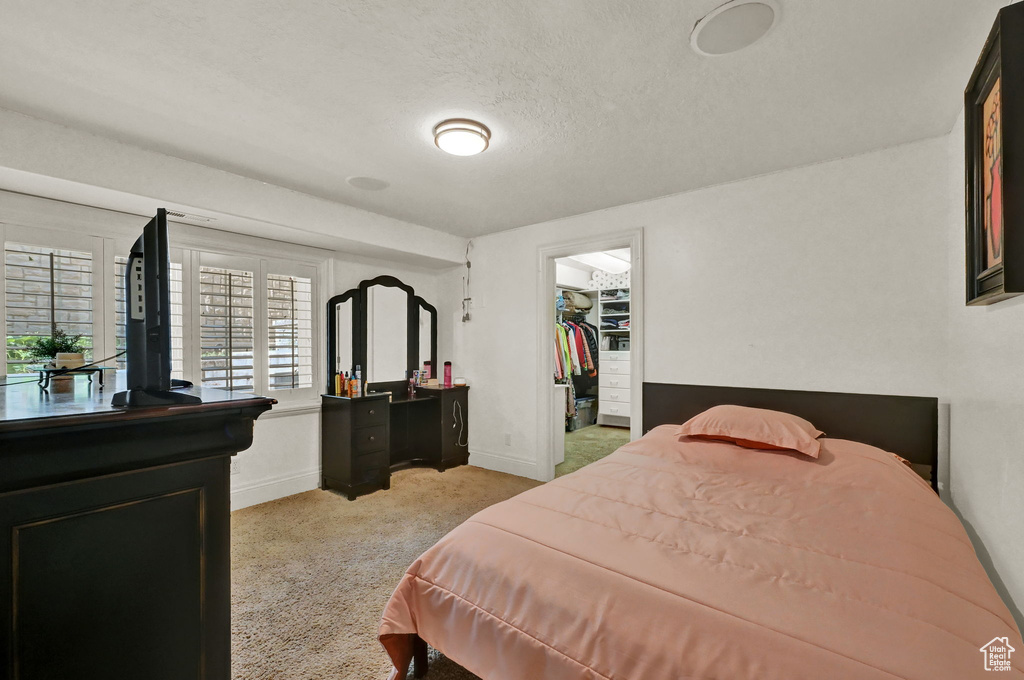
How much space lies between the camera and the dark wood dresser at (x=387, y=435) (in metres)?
3.52

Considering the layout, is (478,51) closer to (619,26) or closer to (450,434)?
(619,26)

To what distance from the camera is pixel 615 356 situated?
6426 millimetres

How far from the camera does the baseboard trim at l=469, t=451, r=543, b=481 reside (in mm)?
4016

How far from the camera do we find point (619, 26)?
1530 mm

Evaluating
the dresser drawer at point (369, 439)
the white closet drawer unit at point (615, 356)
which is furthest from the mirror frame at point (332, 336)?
the white closet drawer unit at point (615, 356)

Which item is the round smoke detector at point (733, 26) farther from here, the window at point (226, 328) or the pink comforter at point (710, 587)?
the window at point (226, 328)

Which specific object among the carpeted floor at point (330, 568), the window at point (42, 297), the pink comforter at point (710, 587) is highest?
the window at point (42, 297)

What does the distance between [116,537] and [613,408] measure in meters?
5.85

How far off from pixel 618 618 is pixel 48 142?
3274mm

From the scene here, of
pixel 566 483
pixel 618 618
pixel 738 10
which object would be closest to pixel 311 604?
pixel 566 483

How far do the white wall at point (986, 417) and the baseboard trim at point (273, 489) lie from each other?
4.10 metres

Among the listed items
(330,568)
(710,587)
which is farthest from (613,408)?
(710,587)

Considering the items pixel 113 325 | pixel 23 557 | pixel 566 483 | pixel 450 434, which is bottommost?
pixel 450 434

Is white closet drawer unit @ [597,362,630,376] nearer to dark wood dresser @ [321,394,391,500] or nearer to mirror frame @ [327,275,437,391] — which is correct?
mirror frame @ [327,275,437,391]
